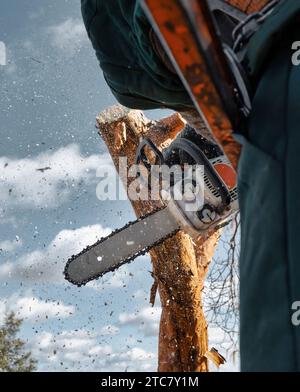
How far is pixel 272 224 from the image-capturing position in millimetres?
573

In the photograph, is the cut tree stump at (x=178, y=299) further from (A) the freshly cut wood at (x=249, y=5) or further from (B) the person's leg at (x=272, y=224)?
(B) the person's leg at (x=272, y=224)

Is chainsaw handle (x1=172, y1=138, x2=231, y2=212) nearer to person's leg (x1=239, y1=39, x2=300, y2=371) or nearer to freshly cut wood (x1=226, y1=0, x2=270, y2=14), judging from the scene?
freshly cut wood (x1=226, y1=0, x2=270, y2=14)

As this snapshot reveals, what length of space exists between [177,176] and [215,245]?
11.7ft

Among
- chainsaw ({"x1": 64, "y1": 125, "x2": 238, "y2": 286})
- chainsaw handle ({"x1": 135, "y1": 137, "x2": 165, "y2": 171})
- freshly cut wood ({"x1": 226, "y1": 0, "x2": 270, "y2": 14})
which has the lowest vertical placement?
freshly cut wood ({"x1": 226, "y1": 0, "x2": 270, "y2": 14})

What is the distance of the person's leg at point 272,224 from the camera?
545 millimetres

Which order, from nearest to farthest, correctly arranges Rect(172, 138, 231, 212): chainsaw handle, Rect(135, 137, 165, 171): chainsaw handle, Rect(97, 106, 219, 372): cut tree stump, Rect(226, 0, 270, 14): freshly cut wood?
Rect(226, 0, 270, 14): freshly cut wood < Rect(172, 138, 231, 212): chainsaw handle < Rect(135, 137, 165, 171): chainsaw handle < Rect(97, 106, 219, 372): cut tree stump

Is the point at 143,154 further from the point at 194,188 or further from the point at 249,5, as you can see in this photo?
the point at 249,5

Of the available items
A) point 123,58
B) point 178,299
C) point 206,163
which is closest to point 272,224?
point 123,58

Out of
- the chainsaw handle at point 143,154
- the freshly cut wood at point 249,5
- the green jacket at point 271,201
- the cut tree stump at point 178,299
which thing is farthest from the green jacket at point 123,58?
the cut tree stump at point 178,299

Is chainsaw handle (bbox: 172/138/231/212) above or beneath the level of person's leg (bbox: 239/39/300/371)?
above

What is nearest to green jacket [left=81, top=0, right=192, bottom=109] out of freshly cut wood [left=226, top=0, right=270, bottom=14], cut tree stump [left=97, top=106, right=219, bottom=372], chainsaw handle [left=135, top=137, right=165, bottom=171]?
freshly cut wood [left=226, top=0, right=270, bottom=14]

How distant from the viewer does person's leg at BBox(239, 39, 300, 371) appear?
55 centimetres

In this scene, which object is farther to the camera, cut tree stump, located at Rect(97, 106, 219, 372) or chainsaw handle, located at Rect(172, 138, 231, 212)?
cut tree stump, located at Rect(97, 106, 219, 372)
